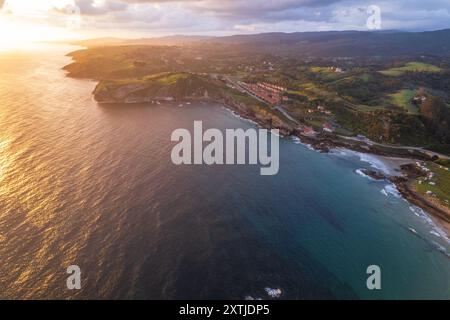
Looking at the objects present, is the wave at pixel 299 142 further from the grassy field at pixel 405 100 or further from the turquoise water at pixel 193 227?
the grassy field at pixel 405 100

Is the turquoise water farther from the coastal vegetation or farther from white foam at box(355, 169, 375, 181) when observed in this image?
the coastal vegetation

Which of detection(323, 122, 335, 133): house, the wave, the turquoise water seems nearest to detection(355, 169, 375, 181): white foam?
the turquoise water

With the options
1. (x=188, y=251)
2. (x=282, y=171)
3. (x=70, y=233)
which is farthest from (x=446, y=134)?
(x=70, y=233)

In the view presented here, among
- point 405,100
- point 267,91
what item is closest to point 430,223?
point 267,91

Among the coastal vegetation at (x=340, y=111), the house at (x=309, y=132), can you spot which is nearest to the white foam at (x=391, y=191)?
the coastal vegetation at (x=340, y=111)

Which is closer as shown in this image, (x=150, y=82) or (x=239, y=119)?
(x=239, y=119)

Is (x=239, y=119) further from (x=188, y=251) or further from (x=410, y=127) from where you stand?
(x=188, y=251)
